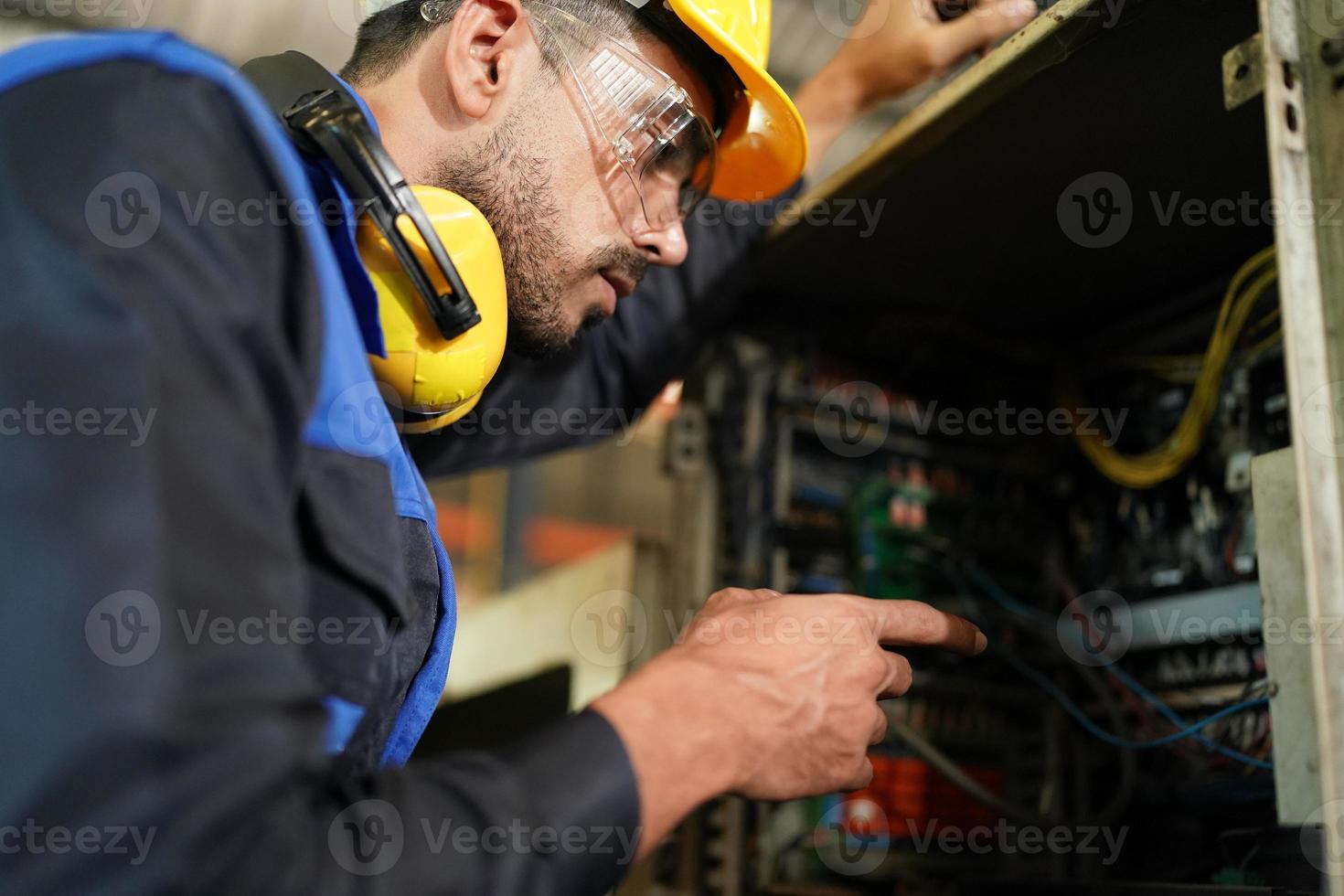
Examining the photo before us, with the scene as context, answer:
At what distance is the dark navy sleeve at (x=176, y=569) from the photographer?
0.57 meters

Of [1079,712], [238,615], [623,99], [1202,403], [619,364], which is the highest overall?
[623,99]

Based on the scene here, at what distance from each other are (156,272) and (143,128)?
0.12 metres

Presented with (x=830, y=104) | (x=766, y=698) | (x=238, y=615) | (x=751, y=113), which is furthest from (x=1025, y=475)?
(x=238, y=615)

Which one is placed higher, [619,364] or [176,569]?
[619,364]

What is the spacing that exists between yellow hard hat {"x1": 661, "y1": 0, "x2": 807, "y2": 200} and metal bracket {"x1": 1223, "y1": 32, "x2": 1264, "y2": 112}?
49cm

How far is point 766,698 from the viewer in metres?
0.80

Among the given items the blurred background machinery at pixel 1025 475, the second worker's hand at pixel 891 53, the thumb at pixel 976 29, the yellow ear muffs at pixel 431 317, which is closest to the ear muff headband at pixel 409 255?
the yellow ear muffs at pixel 431 317

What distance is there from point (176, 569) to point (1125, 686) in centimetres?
132

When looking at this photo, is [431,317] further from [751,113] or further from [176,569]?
[751,113]

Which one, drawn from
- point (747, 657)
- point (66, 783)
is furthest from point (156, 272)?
point (747, 657)

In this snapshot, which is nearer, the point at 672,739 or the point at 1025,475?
the point at 672,739

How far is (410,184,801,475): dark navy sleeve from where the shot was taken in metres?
1.48

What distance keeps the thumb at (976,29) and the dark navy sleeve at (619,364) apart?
27 centimetres

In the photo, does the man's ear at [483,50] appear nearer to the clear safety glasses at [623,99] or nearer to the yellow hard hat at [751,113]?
the clear safety glasses at [623,99]
